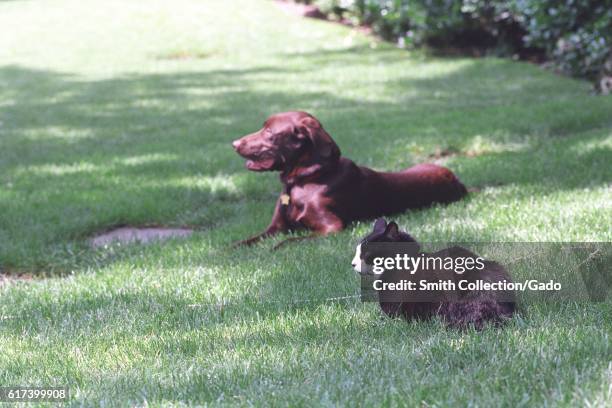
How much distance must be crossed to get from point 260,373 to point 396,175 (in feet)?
11.6

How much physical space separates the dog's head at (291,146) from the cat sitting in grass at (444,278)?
7.54ft

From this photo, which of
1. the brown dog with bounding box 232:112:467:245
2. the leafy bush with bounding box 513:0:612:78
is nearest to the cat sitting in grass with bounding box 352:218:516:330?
the brown dog with bounding box 232:112:467:245

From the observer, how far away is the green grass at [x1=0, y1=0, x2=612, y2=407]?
139 inches

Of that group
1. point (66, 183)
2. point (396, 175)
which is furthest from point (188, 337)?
point (66, 183)

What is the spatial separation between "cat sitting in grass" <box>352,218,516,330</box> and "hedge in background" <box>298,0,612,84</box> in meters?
10.1

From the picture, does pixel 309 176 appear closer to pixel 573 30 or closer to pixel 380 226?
pixel 380 226

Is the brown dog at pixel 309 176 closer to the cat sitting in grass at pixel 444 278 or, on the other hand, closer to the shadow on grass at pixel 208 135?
the shadow on grass at pixel 208 135

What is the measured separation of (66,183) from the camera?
8.93 m

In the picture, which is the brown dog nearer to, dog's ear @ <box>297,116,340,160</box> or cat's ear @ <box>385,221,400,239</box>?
dog's ear @ <box>297,116,340,160</box>

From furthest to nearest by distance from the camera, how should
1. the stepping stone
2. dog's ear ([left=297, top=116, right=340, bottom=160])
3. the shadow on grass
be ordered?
the shadow on grass → the stepping stone → dog's ear ([left=297, top=116, right=340, bottom=160])

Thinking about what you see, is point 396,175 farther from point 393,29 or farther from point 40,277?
point 393,29

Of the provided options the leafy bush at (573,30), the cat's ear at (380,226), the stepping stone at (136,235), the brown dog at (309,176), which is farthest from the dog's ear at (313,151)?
the leafy bush at (573,30)

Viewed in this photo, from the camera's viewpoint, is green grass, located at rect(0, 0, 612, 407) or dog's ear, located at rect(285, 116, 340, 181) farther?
dog's ear, located at rect(285, 116, 340, 181)

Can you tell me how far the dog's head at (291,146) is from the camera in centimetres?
620
